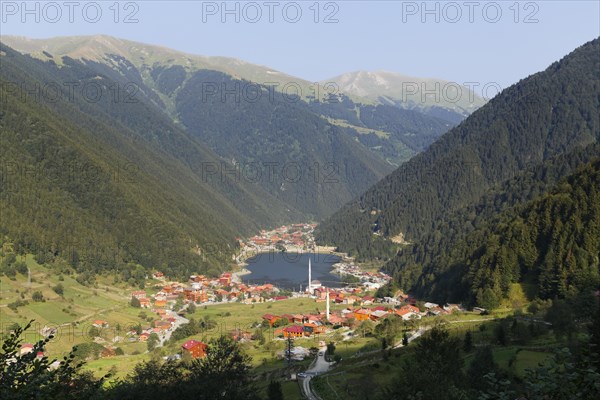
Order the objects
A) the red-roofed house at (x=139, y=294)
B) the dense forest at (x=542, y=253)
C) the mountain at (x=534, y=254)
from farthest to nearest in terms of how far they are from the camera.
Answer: the red-roofed house at (x=139, y=294) → the mountain at (x=534, y=254) → the dense forest at (x=542, y=253)

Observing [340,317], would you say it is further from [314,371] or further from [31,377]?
[31,377]

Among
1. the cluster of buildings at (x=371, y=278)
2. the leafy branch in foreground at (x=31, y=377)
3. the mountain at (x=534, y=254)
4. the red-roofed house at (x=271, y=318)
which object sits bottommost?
the cluster of buildings at (x=371, y=278)

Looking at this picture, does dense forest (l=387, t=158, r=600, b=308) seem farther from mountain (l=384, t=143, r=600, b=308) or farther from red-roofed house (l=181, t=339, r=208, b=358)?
red-roofed house (l=181, t=339, r=208, b=358)

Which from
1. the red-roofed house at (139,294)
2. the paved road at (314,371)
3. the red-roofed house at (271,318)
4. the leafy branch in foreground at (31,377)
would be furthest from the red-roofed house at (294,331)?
the leafy branch in foreground at (31,377)

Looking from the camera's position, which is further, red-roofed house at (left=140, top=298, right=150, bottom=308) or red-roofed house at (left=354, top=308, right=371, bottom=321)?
red-roofed house at (left=140, top=298, right=150, bottom=308)

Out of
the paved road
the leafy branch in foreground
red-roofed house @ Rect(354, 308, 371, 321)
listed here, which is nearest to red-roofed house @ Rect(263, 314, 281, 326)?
red-roofed house @ Rect(354, 308, 371, 321)

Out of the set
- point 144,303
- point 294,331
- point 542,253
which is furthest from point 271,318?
point 542,253

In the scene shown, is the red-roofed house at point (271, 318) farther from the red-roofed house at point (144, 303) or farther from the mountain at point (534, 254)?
the mountain at point (534, 254)

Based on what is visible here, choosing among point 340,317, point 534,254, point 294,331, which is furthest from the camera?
point 340,317

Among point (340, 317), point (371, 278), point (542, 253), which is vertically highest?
point (542, 253)

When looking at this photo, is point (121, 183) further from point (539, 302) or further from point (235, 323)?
point (539, 302)

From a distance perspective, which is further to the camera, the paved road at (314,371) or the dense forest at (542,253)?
the dense forest at (542,253)

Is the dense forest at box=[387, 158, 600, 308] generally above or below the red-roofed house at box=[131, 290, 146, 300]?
above
